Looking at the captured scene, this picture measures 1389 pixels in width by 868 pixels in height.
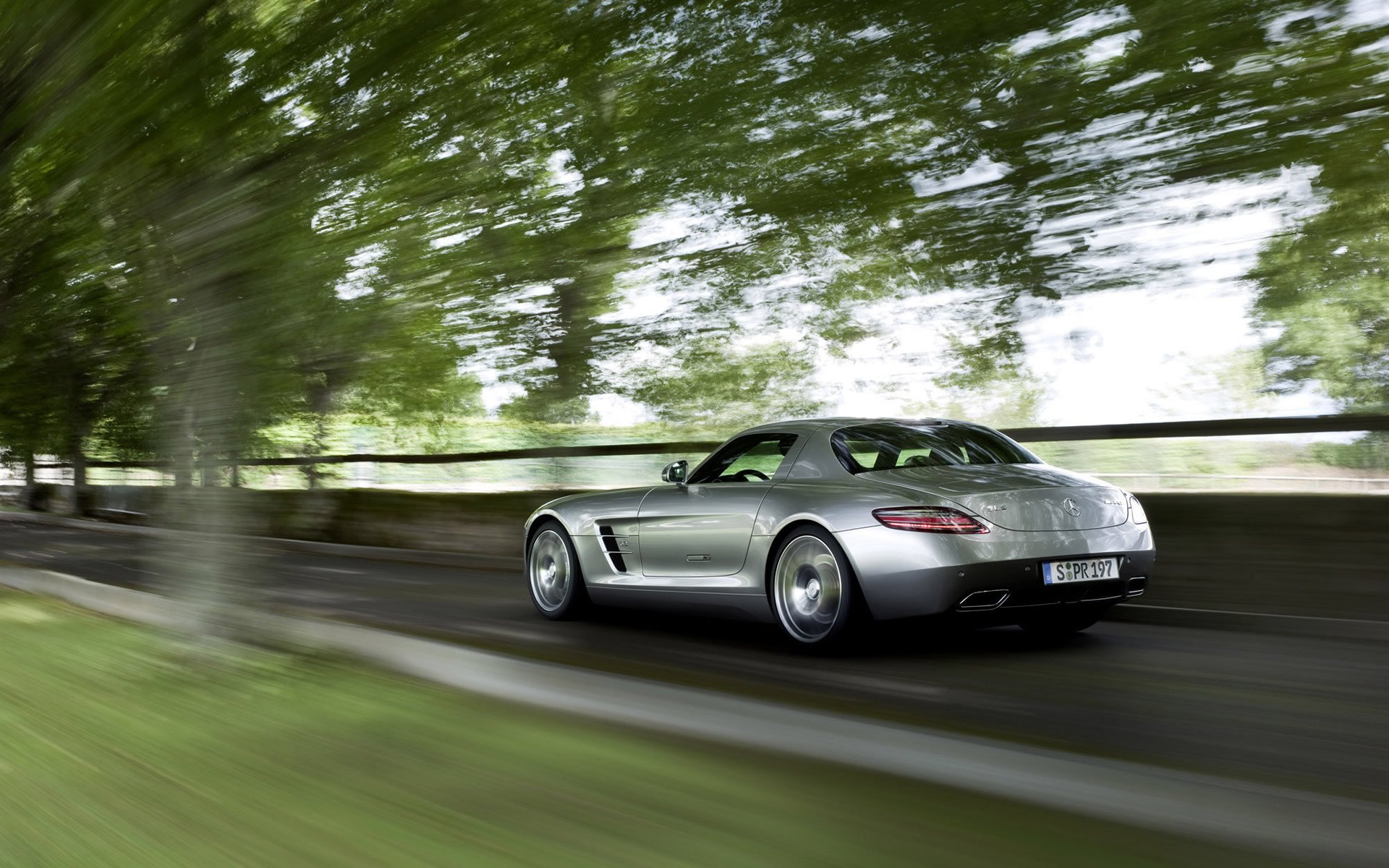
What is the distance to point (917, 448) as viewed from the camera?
22.6 ft

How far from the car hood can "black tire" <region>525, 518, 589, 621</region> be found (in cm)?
280

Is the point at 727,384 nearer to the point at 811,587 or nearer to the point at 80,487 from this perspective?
the point at 811,587

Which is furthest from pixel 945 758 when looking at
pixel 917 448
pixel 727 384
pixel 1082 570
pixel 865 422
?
pixel 727 384

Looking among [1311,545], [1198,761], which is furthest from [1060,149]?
[1198,761]

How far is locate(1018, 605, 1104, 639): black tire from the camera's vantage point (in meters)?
7.06

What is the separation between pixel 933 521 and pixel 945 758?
8.24 ft

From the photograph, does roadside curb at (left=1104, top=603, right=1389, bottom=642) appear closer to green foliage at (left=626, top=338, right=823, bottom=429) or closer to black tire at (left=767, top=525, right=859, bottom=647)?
black tire at (left=767, top=525, right=859, bottom=647)

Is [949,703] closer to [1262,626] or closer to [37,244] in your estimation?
[1262,626]

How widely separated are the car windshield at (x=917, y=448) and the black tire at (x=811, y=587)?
51cm

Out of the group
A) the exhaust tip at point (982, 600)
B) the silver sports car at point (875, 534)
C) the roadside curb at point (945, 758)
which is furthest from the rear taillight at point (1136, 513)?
the roadside curb at point (945, 758)

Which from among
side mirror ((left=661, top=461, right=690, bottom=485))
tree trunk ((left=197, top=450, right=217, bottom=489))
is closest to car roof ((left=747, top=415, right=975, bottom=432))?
side mirror ((left=661, top=461, right=690, bottom=485))

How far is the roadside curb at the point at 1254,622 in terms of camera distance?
679 cm

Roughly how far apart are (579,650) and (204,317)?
2.89m

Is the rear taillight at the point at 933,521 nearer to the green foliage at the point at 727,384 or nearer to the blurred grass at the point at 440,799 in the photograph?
the blurred grass at the point at 440,799
